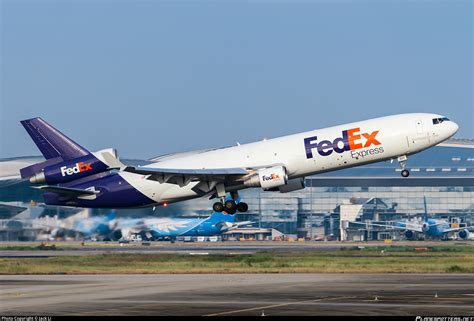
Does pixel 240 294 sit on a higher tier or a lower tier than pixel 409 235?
lower

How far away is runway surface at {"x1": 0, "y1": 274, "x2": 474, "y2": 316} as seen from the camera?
37438 millimetres

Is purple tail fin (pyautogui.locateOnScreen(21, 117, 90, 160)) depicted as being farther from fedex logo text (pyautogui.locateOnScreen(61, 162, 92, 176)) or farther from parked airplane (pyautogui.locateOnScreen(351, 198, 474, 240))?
parked airplane (pyautogui.locateOnScreen(351, 198, 474, 240))

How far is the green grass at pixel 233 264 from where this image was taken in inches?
2484

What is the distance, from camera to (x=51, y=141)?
65062 mm

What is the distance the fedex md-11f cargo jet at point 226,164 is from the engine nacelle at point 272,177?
0.06 m

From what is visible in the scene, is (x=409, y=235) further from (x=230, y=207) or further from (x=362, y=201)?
(x=230, y=207)

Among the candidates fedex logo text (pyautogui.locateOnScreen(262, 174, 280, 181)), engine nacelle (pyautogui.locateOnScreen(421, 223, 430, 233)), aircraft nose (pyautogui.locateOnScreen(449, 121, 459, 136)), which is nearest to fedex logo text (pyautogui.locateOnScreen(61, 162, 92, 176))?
fedex logo text (pyautogui.locateOnScreen(262, 174, 280, 181))

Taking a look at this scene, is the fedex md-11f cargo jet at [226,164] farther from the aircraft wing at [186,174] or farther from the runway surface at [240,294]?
the runway surface at [240,294]

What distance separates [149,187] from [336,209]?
284ft

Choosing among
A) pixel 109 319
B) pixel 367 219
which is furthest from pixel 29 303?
pixel 367 219

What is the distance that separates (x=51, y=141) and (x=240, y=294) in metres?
25.6

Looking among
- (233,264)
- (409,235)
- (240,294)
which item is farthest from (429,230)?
(240,294)

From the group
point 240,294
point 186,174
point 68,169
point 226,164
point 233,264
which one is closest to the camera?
point 240,294

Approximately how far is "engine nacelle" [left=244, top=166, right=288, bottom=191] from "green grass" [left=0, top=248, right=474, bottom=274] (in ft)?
20.8
